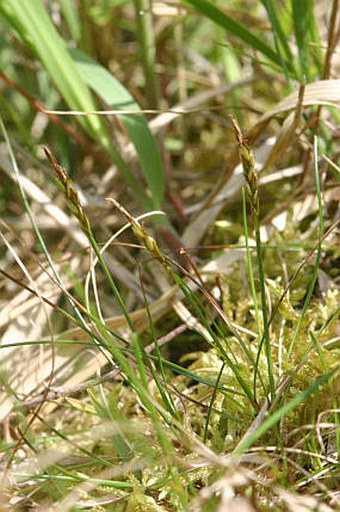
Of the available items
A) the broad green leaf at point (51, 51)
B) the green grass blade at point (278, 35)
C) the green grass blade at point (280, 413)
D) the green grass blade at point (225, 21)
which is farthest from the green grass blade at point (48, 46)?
the green grass blade at point (280, 413)

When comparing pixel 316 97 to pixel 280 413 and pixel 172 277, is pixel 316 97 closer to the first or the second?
pixel 172 277

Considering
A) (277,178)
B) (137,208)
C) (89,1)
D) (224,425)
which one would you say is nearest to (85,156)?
(137,208)

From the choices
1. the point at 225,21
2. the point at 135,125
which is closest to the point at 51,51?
the point at 135,125

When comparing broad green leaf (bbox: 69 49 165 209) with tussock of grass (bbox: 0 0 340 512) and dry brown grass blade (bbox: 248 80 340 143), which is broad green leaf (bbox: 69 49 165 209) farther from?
dry brown grass blade (bbox: 248 80 340 143)

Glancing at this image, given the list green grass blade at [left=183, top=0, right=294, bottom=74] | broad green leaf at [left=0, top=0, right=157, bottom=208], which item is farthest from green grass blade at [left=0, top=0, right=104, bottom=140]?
green grass blade at [left=183, top=0, right=294, bottom=74]

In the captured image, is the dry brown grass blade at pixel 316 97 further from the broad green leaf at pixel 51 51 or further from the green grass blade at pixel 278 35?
the broad green leaf at pixel 51 51

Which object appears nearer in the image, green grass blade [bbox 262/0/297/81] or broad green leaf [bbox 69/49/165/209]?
green grass blade [bbox 262/0/297/81]

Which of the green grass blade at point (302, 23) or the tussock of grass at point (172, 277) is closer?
the tussock of grass at point (172, 277)

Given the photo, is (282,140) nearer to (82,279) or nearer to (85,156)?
(82,279)

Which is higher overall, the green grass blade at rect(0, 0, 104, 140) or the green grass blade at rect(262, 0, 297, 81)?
the green grass blade at rect(0, 0, 104, 140)
